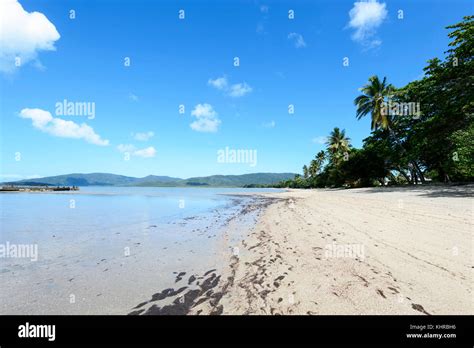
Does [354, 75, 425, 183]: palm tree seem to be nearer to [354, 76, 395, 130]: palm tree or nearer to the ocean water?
[354, 76, 395, 130]: palm tree

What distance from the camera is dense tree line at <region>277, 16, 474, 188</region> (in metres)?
20.3

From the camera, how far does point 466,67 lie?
20266 millimetres

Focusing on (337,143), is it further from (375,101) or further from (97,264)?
(97,264)

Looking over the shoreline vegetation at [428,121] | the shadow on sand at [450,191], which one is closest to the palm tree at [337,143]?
the shoreline vegetation at [428,121]

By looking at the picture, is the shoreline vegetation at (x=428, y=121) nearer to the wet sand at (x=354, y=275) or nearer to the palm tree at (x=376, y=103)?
the palm tree at (x=376, y=103)

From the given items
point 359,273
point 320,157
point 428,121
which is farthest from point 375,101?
point 320,157

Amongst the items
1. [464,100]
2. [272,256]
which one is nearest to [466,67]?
[464,100]

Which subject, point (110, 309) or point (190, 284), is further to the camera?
point (190, 284)

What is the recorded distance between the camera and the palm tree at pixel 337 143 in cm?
5991

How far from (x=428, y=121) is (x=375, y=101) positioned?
1459 centimetres

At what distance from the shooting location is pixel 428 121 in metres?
23.3

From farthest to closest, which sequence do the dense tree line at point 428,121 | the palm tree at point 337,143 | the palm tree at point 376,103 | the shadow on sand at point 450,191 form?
the palm tree at point 337,143 → the palm tree at point 376,103 → the dense tree line at point 428,121 → the shadow on sand at point 450,191
